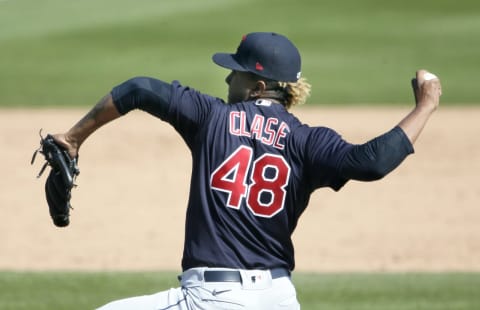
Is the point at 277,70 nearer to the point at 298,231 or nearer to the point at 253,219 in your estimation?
the point at 253,219

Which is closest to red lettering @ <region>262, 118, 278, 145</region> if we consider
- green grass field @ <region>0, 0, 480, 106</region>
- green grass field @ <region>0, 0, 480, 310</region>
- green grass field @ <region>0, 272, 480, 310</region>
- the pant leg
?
the pant leg

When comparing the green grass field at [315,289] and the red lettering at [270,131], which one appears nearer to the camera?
the red lettering at [270,131]

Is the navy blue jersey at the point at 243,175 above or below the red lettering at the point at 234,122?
below

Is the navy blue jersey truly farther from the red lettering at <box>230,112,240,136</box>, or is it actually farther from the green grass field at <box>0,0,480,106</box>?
the green grass field at <box>0,0,480,106</box>

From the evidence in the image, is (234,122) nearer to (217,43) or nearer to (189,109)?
(189,109)

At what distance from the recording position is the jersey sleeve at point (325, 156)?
14.9 feet

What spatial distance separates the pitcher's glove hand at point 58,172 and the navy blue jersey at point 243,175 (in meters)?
0.56

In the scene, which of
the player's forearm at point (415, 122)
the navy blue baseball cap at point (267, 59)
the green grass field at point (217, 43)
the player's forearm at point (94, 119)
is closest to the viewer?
the player's forearm at point (415, 122)

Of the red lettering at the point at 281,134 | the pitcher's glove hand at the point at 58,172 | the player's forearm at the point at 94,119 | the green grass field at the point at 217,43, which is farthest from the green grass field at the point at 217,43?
the red lettering at the point at 281,134

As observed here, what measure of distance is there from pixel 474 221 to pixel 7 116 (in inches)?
398

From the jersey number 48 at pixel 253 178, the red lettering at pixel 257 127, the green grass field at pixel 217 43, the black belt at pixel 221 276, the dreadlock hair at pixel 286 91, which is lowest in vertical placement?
the black belt at pixel 221 276

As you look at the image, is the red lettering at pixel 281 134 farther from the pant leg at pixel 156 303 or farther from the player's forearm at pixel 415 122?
the pant leg at pixel 156 303

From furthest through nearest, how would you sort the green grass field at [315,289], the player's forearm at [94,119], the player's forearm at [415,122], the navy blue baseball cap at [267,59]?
the green grass field at [315,289]
the navy blue baseball cap at [267,59]
the player's forearm at [94,119]
the player's forearm at [415,122]

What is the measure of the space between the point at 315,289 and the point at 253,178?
16.9 feet
